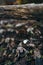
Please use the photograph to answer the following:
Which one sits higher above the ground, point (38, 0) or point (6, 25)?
point (6, 25)

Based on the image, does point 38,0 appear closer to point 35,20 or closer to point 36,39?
point 35,20

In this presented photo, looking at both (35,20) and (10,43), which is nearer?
(10,43)

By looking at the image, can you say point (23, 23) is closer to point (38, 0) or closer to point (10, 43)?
point (10, 43)

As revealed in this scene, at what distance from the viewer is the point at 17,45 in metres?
3.64

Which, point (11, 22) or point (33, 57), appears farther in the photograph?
point (11, 22)

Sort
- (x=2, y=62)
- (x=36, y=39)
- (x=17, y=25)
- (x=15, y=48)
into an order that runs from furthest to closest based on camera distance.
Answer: (x=17, y=25), (x=36, y=39), (x=15, y=48), (x=2, y=62)

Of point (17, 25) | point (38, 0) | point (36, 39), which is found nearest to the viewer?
point (36, 39)

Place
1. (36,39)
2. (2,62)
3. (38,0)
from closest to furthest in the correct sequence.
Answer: (2,62) < (36,39) < (38,0)

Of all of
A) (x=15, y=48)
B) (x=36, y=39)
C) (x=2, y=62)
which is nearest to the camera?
(x=2, y=62)

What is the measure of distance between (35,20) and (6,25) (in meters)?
0.65

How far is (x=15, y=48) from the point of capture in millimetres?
3555

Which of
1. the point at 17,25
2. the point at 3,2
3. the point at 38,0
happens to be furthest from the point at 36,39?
the point at 3,2

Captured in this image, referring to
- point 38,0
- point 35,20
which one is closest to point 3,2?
point 38,0

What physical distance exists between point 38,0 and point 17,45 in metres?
4.27
